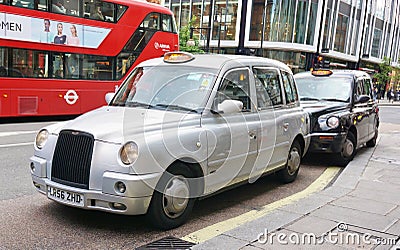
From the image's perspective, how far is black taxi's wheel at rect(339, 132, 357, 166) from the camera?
852cm

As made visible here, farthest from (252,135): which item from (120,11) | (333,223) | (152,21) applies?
(152,21)

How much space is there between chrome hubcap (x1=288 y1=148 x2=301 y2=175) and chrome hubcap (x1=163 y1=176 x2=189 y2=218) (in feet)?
9.04

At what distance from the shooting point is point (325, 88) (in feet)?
31.1

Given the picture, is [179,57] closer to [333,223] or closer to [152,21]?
[333,223]

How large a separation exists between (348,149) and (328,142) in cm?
72

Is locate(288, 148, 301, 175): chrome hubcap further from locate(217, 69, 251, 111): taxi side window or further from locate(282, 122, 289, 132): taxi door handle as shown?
locate(217, 69, 251, 111): taxi side window

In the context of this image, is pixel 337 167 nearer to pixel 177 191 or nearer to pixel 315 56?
pixel 177 191

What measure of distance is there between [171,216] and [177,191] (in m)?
0.30

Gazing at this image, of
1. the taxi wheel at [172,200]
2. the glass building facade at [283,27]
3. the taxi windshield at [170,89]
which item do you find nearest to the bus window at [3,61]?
the taxi windshield at [170,89]

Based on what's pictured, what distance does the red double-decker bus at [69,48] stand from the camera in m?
12.3

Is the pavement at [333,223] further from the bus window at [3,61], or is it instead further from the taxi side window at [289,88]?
the bus window at [3,61]

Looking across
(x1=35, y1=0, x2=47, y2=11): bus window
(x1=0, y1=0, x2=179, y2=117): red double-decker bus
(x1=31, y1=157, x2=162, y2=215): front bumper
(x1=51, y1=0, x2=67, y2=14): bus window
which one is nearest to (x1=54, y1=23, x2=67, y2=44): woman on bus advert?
(x1=0, y1=0, x2=179, y2=117): red double-decker bus

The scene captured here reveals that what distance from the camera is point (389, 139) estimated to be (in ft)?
42.9

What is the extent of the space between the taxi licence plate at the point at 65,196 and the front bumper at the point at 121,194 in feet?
0.07
